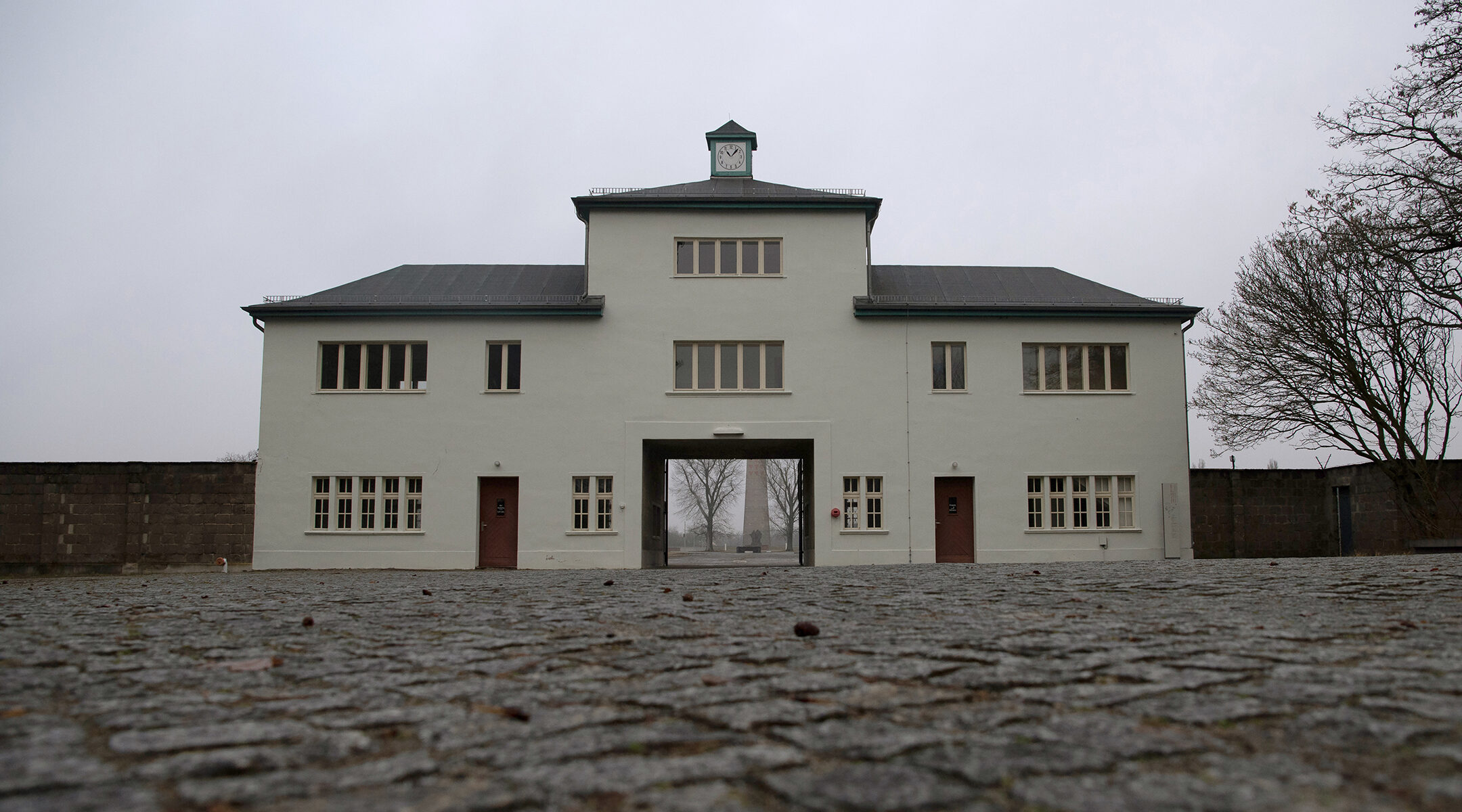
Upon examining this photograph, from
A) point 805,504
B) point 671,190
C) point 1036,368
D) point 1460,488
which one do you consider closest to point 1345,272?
point 1460,488

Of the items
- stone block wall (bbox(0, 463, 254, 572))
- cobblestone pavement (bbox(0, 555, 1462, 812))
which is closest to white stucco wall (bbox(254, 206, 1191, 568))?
stone block wall (bbox(0, 463, 254, 572))

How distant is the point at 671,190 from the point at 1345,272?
57.5ft

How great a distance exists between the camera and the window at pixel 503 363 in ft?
81.0

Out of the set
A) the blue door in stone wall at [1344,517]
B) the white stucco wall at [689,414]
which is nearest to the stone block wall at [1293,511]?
the blue door in stone wall at [1344,517]

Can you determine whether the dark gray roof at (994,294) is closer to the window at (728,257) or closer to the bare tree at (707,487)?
the window at (728,257)

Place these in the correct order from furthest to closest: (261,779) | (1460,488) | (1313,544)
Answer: (1313,544)
(1460,488)
(261,779)

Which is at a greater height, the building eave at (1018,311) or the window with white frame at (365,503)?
the building eave at (1018,311)

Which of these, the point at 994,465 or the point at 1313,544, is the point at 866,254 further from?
the point at 1313,544

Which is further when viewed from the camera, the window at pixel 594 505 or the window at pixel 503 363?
the window at pixel 503 363

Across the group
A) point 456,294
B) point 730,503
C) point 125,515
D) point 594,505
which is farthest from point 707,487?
point 125,515

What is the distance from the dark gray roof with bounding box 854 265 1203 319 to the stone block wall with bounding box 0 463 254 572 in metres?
16.3

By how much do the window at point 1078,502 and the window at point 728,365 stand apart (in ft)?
22.6

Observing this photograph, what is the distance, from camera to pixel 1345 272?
83.3 ft

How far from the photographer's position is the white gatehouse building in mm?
24078
